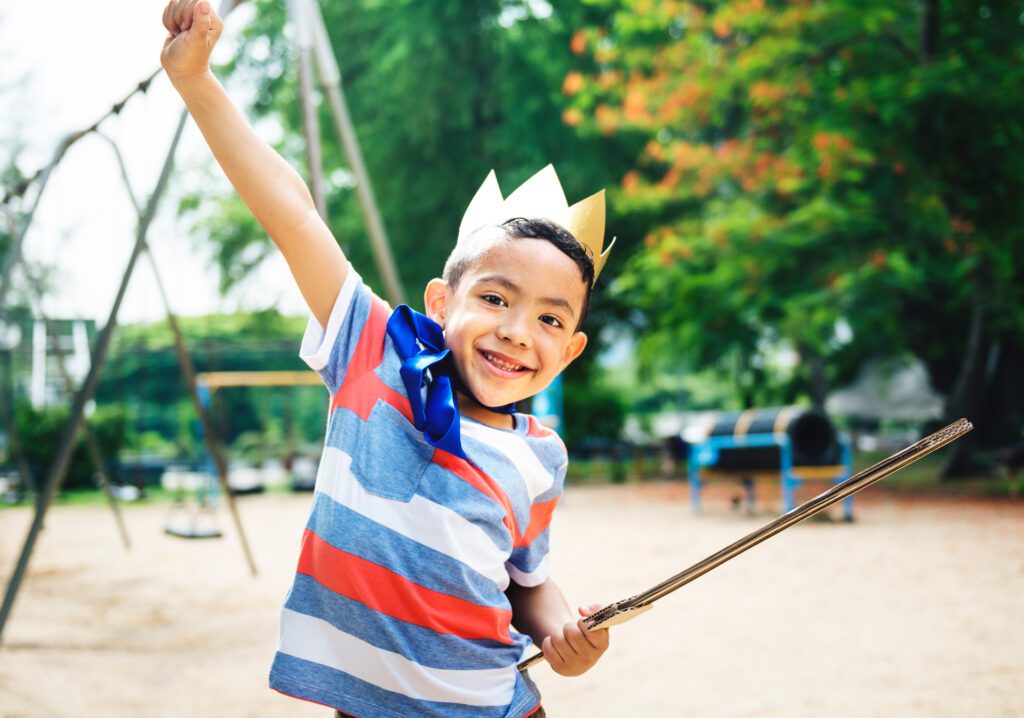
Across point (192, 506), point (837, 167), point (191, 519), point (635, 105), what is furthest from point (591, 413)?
point (191, 519)

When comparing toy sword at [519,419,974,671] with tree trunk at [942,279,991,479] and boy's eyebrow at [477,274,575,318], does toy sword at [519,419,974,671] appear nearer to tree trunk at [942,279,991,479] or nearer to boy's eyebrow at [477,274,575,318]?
boy's eyebrow at [477,274,575,318]

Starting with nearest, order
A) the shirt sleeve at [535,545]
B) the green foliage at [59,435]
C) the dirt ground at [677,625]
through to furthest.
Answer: the shirt sleeve at [535,545] → the dirt ground at [677,625] → the green foliage at [59,435]

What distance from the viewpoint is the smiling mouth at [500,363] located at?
1346 millimetres

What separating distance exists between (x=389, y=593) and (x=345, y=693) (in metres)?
0.14

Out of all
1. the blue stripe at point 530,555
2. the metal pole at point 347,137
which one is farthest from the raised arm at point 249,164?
the metal pole at point 347,137

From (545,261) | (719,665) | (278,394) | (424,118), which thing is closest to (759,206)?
(424,118)

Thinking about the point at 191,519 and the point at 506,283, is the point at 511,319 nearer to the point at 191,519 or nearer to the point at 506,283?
the point at 506,283

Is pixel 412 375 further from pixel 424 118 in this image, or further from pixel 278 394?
pixel 278 394

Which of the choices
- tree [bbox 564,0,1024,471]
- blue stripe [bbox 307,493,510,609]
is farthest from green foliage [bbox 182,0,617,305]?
blue stripe [bbox 307,493,510,609]

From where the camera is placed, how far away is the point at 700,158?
11430 mm

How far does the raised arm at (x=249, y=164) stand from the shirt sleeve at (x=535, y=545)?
43 centimetres

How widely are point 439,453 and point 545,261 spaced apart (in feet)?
1.05

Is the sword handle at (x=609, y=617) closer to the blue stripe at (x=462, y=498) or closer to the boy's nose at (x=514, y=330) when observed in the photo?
the blue stripe at (x=462, y=498)

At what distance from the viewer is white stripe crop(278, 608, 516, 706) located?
4.00 feet
